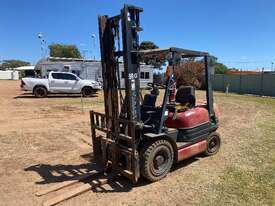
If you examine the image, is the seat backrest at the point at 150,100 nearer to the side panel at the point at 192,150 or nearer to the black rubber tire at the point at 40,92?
the side panel at the point at 192,150

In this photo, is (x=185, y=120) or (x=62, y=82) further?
(x=62, y=82)

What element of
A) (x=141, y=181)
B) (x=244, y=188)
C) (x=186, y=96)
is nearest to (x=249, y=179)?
(x=244, y=188)

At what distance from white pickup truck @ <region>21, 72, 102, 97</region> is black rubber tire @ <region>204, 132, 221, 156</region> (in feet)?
45.8

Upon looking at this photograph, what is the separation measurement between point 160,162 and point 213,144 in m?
2.03

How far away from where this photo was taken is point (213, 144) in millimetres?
6812

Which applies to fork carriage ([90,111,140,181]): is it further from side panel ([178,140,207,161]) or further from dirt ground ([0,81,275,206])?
side panel ([178,140,207,161])

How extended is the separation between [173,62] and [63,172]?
2936 millimetres

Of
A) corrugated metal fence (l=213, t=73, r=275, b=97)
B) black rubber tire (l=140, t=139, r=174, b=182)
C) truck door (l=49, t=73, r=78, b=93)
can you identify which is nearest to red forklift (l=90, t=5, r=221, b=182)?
black rubber tire (l=140, t=139, r=174, b=182)

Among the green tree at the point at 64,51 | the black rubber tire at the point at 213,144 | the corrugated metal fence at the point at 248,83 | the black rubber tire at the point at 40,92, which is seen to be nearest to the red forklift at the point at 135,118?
the black rubber tire at the point at 213,144

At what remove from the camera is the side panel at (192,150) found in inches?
224

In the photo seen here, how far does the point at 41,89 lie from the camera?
18.8 metres

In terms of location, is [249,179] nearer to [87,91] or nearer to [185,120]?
[185,120]

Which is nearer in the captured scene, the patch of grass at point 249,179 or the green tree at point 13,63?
the patch of grass at point 249,179

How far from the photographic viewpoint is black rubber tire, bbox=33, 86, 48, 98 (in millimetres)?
18719
